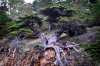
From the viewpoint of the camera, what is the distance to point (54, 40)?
14.1m

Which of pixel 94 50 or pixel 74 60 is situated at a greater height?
pixel 94 50

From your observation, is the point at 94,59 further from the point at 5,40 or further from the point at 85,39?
the point at 5,40

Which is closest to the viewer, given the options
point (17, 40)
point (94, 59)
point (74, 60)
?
point (94, 59)

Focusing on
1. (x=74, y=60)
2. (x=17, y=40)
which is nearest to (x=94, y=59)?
(x=74, y=60)

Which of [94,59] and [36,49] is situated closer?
[94,59]

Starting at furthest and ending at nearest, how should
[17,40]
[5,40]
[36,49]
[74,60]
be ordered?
[5,40] → [17,40] → [36,49] → [74,60]

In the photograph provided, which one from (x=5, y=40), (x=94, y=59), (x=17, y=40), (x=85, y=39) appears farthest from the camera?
(x=5, y=40)

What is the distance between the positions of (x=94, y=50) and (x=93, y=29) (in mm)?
4724

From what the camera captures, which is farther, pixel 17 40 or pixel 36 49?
pixel 17 40

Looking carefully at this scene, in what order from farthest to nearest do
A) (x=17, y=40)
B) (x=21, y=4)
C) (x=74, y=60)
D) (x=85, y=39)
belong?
(x=21, y=4)
(x=17, y=40)
(x=85, y=39)
(x=74, y=60)

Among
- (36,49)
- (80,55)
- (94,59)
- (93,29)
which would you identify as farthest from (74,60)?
(93,29)

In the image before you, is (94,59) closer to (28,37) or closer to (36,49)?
(36,49)

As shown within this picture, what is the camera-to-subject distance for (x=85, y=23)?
16094 millimetres

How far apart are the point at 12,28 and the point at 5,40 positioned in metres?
1.30
